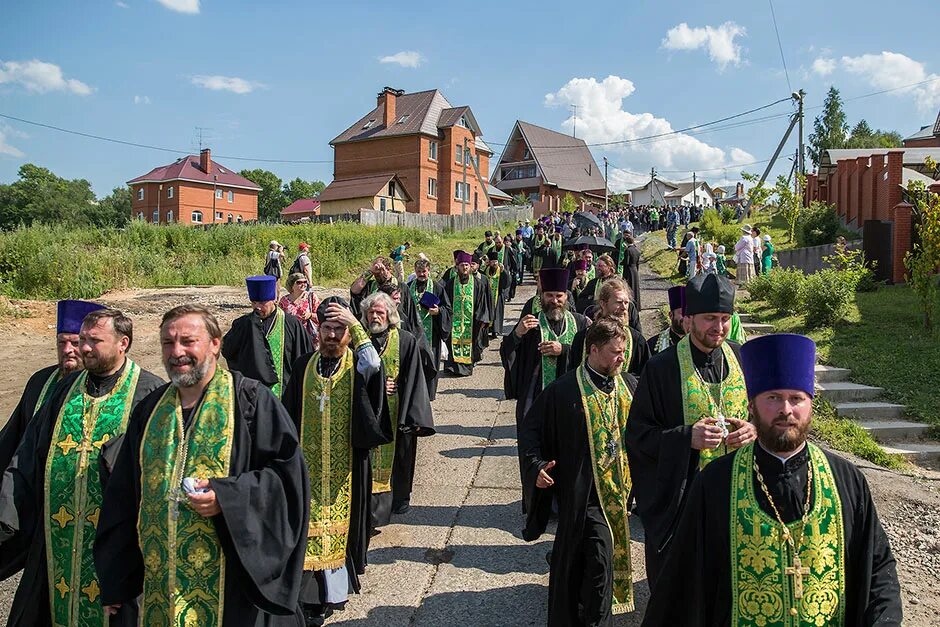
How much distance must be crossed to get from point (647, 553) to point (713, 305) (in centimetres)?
145

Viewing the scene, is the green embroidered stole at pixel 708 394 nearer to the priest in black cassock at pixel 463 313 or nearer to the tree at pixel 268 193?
the priest in black cassock at pixel 463 313

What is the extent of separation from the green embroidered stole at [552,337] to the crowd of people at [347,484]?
1.39m

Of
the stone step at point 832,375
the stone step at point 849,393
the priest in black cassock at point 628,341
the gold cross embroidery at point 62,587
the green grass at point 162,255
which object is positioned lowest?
the gold cross embroidery at point 62,587

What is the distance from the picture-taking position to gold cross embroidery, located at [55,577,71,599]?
12.2 ft

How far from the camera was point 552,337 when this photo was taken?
20.3 ft

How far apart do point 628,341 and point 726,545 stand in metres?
3.04

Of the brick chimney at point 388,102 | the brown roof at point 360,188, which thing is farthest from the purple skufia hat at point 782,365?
the brick chimney at point 388,102

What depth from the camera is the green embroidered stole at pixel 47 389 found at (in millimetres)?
3954

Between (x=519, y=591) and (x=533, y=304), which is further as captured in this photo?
(x=533, y=304)

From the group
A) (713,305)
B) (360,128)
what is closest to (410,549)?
(713,305)

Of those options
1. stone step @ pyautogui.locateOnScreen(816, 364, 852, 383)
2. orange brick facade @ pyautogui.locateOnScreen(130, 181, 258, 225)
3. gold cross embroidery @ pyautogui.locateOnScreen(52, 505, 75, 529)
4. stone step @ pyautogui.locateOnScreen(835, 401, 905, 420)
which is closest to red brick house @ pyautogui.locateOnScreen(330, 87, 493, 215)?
orange brick facade @ pyautogui.locateOnScreen(130, 181, 258, 225)

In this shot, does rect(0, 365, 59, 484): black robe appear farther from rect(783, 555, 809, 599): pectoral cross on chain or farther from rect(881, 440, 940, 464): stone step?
rect(881, 440, 940, 464): stone step

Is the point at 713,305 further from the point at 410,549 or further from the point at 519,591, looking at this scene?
the point at 410,549

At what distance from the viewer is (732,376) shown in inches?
163
